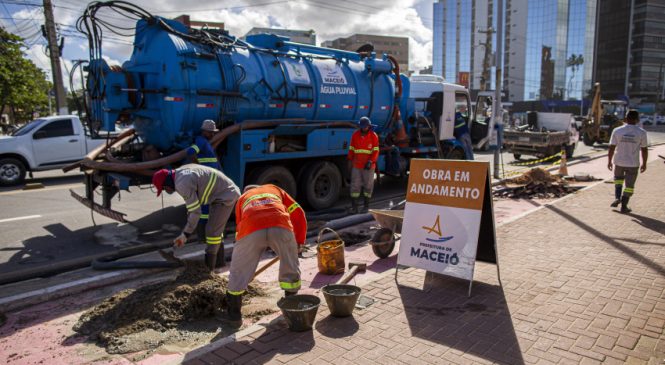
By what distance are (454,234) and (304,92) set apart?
16.0 ft

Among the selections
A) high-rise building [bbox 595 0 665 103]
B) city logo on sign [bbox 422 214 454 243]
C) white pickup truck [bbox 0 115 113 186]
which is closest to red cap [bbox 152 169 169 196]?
city logo on sign [bbox 422 214 454 243]

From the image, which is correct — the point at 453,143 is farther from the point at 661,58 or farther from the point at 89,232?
the point at 661,58

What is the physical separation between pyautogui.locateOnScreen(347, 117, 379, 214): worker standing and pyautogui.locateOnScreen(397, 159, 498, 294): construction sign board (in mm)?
3395

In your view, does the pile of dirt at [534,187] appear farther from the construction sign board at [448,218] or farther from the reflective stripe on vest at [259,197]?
the reflective stripe on vest at [259,197]

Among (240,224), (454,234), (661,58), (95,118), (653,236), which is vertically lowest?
(653,236)

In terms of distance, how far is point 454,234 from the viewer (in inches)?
199

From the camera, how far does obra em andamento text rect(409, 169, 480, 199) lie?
505 cm

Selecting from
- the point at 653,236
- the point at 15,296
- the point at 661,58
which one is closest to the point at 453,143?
the point at 653,236

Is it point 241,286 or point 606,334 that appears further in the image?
point 241,286

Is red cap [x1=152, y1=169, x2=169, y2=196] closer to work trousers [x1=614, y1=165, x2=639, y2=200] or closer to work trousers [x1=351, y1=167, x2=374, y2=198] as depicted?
work trousers [x1=351, y1=167, x2=374, y2=198]

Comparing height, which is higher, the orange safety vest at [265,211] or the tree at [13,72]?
the tree at [13,72]

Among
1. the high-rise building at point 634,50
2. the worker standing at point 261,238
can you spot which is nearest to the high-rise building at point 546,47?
the high-rise building at point 634,50

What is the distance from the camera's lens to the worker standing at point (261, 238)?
4148 millimetres

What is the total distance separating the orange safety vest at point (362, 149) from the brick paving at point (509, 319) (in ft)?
10.8
